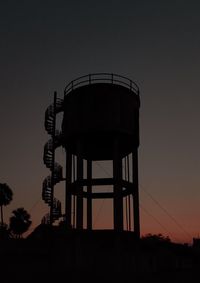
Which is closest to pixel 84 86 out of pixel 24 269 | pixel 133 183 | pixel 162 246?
pixel 133 183

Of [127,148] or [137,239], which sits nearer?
[137,239]

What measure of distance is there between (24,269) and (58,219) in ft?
20.9

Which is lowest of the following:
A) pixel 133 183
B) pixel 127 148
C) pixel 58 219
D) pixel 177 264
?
pixel 177 264

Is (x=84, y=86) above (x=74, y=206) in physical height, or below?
above

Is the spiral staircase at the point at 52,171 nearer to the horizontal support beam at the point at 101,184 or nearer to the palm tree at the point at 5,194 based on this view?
the horizontal support beam at the point at 101,184

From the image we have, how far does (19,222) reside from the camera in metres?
65.0

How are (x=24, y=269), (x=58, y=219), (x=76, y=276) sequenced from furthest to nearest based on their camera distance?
(x=58, y=219), (x=24, y=269), (x=76, y=276)

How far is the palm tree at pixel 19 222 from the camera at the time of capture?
64625 mm

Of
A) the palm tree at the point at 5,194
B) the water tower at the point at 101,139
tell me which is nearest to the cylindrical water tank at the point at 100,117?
the water tower at the point at 101,139

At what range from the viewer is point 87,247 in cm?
2866

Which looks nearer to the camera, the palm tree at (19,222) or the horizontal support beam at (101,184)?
the horizontal support beam at (101,184)

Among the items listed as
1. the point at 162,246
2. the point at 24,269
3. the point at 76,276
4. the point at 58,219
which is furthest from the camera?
the point at 162,246

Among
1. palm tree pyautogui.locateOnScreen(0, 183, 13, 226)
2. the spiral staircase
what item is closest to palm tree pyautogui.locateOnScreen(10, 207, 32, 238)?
palm tree pyautogui.locateOnScreen(0, 183, 13, 226)

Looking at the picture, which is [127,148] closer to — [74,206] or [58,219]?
[74,206]
